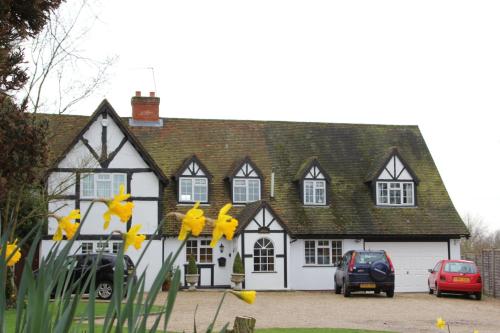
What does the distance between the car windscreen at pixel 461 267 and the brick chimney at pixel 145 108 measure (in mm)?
15280

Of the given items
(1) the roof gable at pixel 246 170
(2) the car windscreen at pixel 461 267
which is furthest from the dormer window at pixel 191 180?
(2) the car windscreen at pixel 461 267

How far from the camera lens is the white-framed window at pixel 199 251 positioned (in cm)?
3256

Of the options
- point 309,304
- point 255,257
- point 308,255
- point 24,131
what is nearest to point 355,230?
point 308,255

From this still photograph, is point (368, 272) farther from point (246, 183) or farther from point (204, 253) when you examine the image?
point (246, 183)

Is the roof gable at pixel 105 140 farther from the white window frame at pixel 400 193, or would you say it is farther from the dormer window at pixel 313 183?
the white window frame at pixel 400 193

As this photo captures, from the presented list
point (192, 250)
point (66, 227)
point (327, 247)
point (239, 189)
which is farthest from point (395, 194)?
point (66, 227)

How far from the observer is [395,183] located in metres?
35.0

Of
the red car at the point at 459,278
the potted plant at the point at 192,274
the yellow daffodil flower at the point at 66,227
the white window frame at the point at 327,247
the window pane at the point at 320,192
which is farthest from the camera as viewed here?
the window pane at the point at 320,192

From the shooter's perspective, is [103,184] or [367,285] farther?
[103,184]

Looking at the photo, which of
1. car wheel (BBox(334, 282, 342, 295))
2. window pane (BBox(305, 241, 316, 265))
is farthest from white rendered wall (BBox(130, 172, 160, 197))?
car wheel (BBox(334, 282, 342, 295))

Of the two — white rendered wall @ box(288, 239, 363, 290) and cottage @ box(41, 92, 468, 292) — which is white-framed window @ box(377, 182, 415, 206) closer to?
cottage @ box(41, 92, 468, 292)

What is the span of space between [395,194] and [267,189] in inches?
228

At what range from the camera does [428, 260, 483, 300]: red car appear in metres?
27.2

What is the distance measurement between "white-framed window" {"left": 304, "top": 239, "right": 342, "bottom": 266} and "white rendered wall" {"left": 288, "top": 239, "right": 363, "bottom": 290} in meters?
0.29
